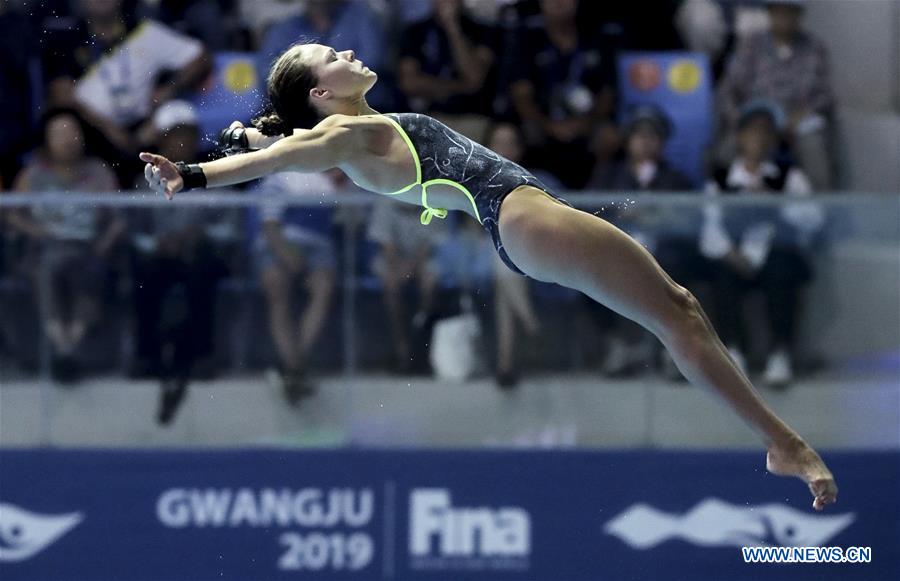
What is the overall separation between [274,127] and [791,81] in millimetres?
4779

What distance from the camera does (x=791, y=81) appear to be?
382 inches

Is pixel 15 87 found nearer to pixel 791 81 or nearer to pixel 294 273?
pixel 294 273

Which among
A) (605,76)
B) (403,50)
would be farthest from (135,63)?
(605,76)

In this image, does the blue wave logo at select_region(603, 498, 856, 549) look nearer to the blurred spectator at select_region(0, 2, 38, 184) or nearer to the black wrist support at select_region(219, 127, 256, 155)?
the black wrist support at select_region(219, 127, 256, 155)

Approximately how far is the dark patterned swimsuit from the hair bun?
477 millimetres

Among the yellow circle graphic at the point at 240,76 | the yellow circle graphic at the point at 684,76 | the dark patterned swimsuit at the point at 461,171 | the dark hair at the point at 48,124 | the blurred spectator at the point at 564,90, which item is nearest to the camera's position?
the dark patterned swimsuit at the point at 461,171

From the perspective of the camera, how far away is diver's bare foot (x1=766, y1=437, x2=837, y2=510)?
18.3 feet

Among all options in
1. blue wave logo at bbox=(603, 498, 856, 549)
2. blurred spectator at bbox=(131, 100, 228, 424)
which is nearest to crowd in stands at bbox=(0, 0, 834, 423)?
blurred spectator at bbox=(131, 100, 228, 424)

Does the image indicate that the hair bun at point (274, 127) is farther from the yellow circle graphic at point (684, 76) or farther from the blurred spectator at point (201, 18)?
the yellow circle graphic at point (684, 76)

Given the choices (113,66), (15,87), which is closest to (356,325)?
(113,66)

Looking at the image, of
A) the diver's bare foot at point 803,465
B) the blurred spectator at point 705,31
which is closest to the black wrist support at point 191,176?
the diver's bare foot at point 803,465

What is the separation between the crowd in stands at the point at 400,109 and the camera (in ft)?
25.9

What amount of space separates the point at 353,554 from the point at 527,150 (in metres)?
2.65

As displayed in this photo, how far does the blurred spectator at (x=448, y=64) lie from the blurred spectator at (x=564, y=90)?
225mm
